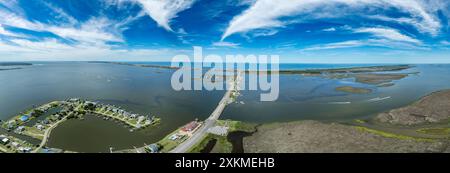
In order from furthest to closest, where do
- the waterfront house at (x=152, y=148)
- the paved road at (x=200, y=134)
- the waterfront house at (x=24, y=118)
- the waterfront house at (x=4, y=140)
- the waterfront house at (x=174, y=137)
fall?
the waterfront house at (x=24, y=118) < the waterfront house at (x=174, y=137) < the waterfront house at (x=4, y=140) < the paved road at (x=200, y=134) < the waterfront house at (x=152, y=148)

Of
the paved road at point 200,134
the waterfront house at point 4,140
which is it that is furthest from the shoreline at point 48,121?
the paved road at point 200,134

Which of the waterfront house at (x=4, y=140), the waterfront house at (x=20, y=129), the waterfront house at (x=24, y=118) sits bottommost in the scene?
the waterfront house at (x=4, y=140)

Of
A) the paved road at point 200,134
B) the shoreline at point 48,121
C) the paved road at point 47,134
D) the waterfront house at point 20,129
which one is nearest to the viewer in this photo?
the paved road at point 200,134

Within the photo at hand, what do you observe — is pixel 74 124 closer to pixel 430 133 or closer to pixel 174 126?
pixel 174 126

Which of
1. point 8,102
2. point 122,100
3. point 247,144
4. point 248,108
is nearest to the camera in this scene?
point 247,144

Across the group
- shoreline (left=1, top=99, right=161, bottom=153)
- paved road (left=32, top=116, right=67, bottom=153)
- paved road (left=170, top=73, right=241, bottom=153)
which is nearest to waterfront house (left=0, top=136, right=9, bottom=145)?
shoreline (left=1, top=99, right=161, bottom=153)

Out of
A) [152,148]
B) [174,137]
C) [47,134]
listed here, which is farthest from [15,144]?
[174,137]

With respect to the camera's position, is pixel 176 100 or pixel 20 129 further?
pixel 176 100

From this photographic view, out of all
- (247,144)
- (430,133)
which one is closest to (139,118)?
(247,144)

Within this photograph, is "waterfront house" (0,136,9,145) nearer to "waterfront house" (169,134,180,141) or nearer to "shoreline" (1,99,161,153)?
"shoreline" (1,99,161,153)

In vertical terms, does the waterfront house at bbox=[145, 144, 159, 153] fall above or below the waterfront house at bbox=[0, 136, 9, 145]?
below

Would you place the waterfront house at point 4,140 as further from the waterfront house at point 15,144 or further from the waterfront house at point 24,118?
the waterfront house at point 24,118
